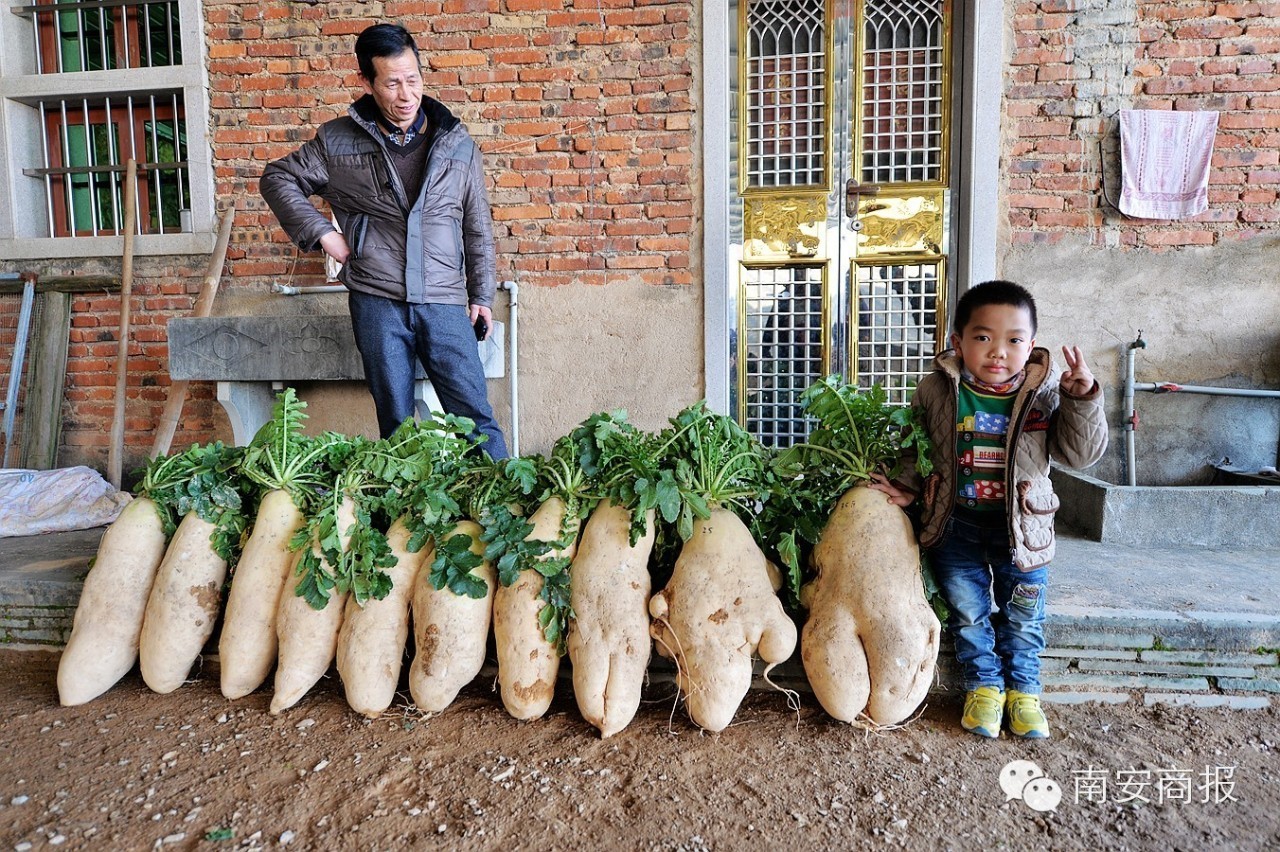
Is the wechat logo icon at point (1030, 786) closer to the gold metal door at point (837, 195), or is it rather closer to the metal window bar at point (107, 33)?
the gold metal door at point (837, 195)

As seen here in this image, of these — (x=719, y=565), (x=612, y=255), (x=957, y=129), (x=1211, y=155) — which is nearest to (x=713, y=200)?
(x=612, y=255)

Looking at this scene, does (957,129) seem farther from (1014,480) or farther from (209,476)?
(209,476)

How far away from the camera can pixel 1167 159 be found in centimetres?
436

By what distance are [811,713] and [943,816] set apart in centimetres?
50

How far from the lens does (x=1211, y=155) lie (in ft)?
14.2


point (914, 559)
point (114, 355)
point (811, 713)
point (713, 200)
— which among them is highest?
point (713, 200)

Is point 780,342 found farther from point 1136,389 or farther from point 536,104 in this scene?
point 536,104

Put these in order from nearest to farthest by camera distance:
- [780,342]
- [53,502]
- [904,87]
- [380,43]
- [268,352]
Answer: [380,43] < [53,502] < [268,352] < [904,87] < [780,342]

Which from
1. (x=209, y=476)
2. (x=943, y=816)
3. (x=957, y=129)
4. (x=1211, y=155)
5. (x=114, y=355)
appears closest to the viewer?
(x=943, y=816)

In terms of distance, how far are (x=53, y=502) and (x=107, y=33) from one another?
141 inches

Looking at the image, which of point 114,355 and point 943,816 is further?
point 114,355

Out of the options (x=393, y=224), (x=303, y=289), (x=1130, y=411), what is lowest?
(x=1130, y=411)

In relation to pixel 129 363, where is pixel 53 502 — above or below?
below

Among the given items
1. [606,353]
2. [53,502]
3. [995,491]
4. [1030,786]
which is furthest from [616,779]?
[53,502]
